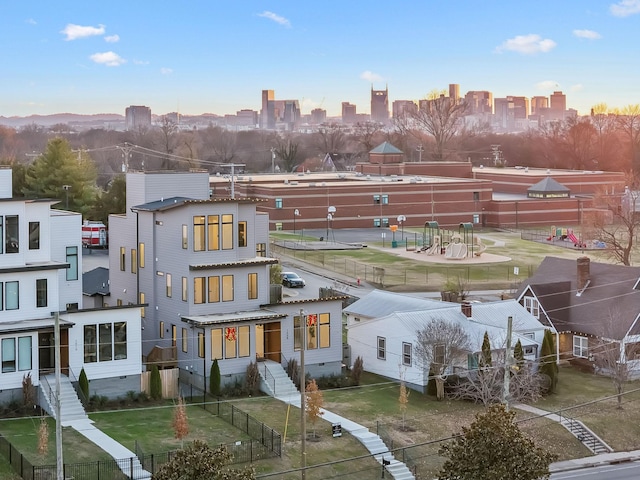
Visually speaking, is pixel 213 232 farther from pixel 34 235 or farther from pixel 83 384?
pixel 83 384

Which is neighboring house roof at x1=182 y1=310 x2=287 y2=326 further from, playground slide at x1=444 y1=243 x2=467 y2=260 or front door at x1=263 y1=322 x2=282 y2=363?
playground slide at x1=444 y1=243 x2=467 y2=260

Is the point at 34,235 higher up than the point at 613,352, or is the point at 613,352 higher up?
the point at 34,235

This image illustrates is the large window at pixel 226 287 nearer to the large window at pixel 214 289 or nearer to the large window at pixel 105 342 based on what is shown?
the large window at pixel 214 289

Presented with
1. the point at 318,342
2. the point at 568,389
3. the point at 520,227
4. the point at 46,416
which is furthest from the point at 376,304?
the point at 520,227

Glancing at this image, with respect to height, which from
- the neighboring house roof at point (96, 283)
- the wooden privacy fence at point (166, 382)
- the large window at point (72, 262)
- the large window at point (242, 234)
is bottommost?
the wooden privacy fence at point (166, 382)

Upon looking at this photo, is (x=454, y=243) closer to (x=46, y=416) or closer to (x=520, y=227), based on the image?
(x=520, y=227)

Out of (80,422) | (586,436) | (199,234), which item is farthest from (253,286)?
(586,436)

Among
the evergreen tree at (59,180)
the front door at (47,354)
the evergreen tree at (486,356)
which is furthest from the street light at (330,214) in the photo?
the front door at (47,354)
